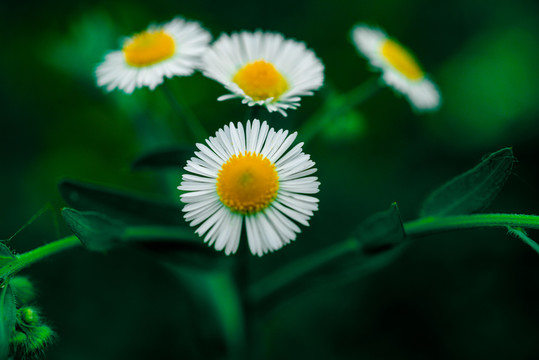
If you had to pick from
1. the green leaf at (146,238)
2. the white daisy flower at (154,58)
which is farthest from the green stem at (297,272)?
the white daisy flower at (154,58)

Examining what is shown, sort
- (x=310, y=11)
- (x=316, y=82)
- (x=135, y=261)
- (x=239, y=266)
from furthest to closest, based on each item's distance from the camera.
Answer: (x=310, y=11)
(x=135, y=261)
(x=239, y=266)
(x=316, y=82)

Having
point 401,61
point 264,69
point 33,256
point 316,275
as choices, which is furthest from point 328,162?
point 33,256

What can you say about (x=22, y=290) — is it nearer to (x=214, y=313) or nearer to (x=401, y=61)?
(x=214, y=313)

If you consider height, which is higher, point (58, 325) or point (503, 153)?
point (58, 325)

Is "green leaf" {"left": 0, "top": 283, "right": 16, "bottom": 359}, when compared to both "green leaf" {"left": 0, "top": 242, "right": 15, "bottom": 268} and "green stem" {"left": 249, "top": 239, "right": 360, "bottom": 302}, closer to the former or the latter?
"green leaf" {"left": 0, "top": 242, "right": 15, "bottom": 268}

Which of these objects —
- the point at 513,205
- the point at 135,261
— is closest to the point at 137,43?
the point at 135,261

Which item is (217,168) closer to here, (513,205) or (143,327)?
(143,327)

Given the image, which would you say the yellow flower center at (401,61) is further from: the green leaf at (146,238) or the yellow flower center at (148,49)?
the green leaf at (146,238)
